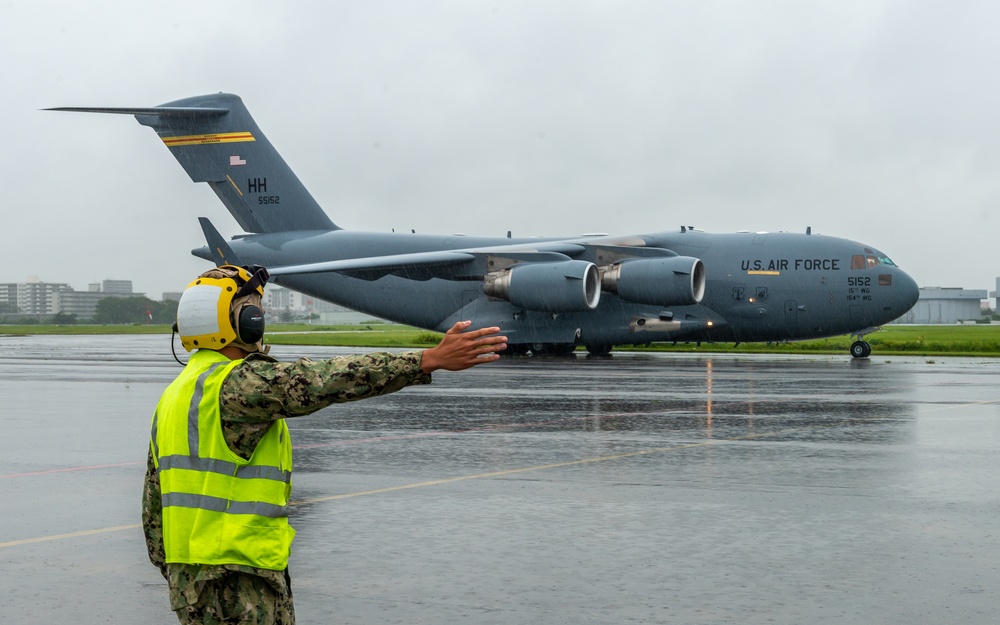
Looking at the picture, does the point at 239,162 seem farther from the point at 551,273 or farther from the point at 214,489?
the point at 214,489

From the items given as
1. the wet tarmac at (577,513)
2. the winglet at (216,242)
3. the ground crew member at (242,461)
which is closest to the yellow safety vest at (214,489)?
the ground crew member at (242,461)

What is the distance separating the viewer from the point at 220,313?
354 centimetres

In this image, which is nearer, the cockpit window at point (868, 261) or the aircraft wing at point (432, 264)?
the cockpit window at point (868, 261)

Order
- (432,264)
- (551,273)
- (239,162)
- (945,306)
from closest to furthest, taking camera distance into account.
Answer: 1. (551,273)
2. (432,264)
3. (239,162)
4. (945,306)

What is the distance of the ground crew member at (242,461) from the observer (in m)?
3.34

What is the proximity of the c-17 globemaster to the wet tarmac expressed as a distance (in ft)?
36.9

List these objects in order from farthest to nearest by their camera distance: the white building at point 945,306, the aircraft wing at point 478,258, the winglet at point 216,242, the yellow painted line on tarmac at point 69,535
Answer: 1. the white building at point 945,306
2. the aircraft wing at point 478,258
3. the winglet at point 216,242
4. the yellow painted line on tarmac at point 69,535

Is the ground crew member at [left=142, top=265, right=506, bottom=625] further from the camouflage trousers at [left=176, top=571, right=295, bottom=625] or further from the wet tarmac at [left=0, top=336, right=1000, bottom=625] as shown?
the wet tarmac at [left=0, top=336, right=1000, bottom=625]

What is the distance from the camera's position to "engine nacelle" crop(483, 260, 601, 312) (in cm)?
2641

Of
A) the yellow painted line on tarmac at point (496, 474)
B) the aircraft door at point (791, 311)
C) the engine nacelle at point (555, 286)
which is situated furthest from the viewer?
the aircraft door at point (791, 311)

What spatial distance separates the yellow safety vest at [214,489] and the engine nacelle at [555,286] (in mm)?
23014

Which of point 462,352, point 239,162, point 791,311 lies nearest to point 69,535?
point 462,352

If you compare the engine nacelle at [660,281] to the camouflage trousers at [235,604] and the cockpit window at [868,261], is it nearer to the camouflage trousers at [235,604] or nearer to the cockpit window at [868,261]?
the cockpit window at [868,261]

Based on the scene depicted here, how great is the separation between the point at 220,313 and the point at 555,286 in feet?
75.8
